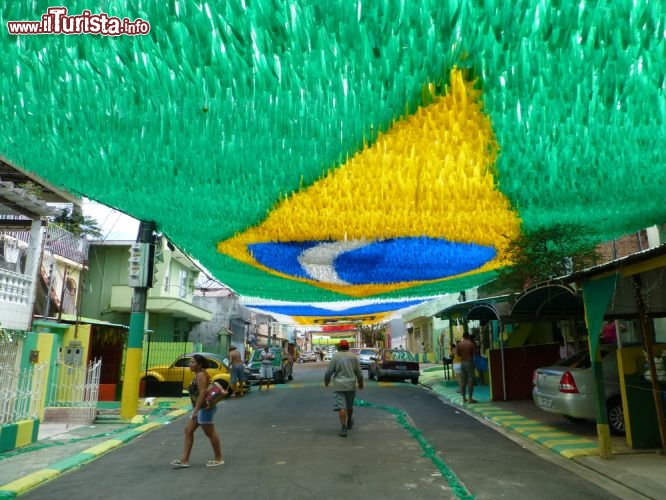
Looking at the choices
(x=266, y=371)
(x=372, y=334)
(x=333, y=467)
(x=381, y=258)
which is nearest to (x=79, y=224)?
(x=266, y=371)

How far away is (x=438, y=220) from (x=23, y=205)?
9.33 m

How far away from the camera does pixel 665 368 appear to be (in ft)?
25.9

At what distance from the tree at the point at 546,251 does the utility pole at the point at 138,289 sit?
895 cm

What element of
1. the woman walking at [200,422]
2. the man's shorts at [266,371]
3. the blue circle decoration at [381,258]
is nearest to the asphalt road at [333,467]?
the woman walking at [200,422]

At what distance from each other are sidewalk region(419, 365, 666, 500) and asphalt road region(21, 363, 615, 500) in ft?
1.35

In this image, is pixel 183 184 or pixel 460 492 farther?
pixel 183 184

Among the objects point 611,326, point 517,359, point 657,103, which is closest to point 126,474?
point 657,103

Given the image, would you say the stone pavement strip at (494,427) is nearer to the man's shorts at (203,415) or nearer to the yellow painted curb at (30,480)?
the yellow painted curb at (30,480)

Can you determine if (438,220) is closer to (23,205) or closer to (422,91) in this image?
(422,91)

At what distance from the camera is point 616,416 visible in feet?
29.8

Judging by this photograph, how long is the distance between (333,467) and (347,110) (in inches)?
177

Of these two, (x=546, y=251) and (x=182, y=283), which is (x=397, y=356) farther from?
(x=182, y=283)

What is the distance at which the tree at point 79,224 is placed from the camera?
1099 inches

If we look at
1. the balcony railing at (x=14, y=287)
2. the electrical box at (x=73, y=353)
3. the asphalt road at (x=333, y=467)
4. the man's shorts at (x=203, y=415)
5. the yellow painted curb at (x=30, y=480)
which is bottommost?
the yellow painted curb at (x=30, y=480)
